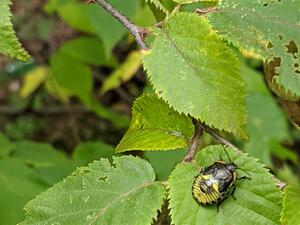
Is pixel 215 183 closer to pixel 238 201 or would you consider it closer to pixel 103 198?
pixel 238 201

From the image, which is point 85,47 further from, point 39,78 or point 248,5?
point 248,5

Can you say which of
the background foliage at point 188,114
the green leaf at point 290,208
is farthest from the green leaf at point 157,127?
the green leaf at point 290,208

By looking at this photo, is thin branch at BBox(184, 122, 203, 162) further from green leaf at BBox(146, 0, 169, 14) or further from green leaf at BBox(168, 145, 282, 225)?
green leaf at BBox(146, 0, 169, 14)

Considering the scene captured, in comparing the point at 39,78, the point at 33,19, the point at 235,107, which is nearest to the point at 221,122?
the point at 235,107

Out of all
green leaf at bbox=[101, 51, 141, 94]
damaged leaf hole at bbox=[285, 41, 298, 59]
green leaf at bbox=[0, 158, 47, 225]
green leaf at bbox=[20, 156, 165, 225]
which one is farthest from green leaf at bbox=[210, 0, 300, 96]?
green leaf at bbox=[101, 51, 141, 94]

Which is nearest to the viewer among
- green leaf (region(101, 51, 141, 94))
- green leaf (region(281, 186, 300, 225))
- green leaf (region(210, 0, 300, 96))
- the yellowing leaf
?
green leaf (region(281, 186, 300, 225))

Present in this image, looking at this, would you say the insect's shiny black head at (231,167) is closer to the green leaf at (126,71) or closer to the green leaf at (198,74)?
the green leaf at (198,74)

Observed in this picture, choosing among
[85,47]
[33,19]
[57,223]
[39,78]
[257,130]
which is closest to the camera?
[57,223]
